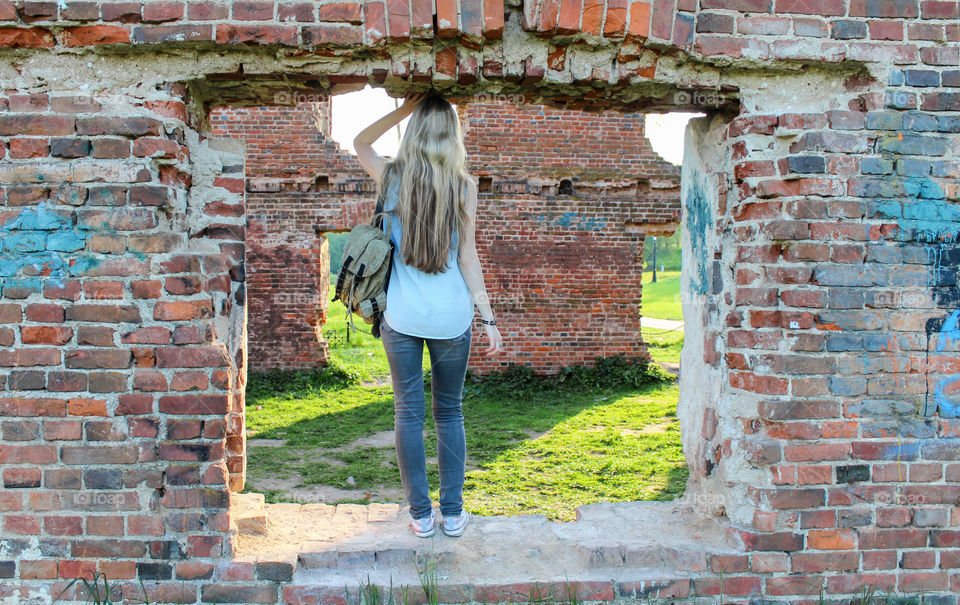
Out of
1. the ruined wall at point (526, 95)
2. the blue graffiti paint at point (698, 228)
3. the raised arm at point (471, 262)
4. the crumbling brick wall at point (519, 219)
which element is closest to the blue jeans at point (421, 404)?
the raised arm at point (471, 262)

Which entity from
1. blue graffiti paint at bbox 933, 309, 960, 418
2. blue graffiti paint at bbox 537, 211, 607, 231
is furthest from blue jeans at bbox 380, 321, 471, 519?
blue graffiti paint at bbox 537, 211, 607, 231

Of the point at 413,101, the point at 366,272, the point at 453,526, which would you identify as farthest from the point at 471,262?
the point at 453,526

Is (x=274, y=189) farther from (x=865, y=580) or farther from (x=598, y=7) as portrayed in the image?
(x=865, y=580)

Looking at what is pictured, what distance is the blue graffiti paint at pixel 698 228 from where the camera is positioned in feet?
10.6

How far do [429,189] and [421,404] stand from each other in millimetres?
927

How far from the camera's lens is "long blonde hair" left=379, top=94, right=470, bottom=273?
2730 mm

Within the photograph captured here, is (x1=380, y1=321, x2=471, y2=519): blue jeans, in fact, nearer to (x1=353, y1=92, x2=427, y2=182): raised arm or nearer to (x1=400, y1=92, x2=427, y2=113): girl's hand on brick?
(x1=353, y1=92, x2=427, y2=182): raised arm

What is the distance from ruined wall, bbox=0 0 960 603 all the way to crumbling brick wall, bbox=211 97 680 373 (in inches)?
261

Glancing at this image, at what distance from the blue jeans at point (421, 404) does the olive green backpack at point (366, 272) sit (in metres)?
0.10

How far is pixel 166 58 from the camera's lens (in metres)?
2.67

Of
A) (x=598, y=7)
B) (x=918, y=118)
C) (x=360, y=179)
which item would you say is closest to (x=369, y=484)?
(x=598, y=7)

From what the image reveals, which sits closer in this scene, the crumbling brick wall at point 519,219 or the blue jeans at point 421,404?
the blue jeans at point 421,404

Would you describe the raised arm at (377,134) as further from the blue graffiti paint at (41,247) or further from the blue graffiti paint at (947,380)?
the blue graffiti paint at (947,380)

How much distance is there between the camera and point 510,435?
277 inches
